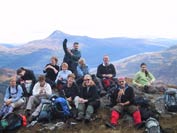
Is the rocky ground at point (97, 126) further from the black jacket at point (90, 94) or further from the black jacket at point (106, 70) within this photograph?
the black jacket at point (106, 70)

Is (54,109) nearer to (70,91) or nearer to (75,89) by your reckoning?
(70,91)

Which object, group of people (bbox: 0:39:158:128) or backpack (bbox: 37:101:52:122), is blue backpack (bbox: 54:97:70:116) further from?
Answer: group of people (bbox: 0:39:158:128)

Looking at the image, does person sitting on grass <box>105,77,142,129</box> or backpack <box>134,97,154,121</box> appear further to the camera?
backpack <box>134,97,154,121</box>

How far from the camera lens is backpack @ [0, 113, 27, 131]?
53.5ft

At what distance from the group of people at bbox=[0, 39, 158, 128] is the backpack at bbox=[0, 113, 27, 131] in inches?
26.3

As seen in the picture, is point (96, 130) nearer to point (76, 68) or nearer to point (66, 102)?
point (66, 102)

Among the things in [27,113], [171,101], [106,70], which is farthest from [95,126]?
[106,70]

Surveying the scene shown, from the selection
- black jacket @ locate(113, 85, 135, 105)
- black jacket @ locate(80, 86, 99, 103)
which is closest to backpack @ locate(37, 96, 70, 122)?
black jacket @ locate(80, 86, 99, 103)

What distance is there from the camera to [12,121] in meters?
16.6

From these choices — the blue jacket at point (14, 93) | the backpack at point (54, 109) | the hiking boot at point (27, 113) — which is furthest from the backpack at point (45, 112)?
the blue jacket at point (14, 93)

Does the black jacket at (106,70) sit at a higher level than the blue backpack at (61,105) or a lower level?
higher

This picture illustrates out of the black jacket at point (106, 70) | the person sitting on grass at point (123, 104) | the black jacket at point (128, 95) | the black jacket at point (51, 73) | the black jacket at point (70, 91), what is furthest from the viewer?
the black jacket at point (106, 70)

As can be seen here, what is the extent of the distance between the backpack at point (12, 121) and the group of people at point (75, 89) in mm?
667

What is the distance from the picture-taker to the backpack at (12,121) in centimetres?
1630
